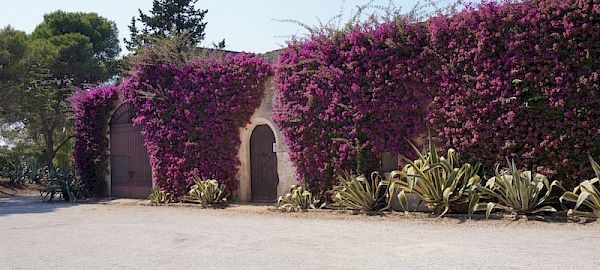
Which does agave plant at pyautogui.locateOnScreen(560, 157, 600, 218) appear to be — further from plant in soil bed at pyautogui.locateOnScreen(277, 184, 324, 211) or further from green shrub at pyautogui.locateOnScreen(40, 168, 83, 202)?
green shrub at pyautogui.locateOnScreen(40, 168, 83, 202)

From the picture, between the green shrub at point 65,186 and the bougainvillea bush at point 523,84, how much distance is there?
11811 millimetres

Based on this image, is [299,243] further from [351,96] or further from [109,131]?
[109,131]

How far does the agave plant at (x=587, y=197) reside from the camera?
27.7 ft

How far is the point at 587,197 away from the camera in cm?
859

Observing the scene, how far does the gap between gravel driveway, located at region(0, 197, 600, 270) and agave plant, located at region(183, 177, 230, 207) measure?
101 inches

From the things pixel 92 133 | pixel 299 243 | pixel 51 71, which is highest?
pixel 51 71

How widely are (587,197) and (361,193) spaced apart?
153 inches

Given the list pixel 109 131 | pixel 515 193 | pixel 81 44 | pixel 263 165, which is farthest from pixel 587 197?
pixel 81 44

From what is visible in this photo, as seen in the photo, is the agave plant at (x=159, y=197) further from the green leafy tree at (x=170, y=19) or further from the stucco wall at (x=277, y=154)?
the green leafy tree at (x=170, y=19)

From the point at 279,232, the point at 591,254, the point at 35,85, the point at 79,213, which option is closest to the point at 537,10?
the point at 591,254

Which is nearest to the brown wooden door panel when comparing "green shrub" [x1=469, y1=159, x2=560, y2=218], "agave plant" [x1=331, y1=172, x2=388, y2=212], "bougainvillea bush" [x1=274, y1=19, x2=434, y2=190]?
"bougainvillea bush" [x1=274, y1=19, x2=434, y2=190]

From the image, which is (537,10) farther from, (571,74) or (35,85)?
(35,85)

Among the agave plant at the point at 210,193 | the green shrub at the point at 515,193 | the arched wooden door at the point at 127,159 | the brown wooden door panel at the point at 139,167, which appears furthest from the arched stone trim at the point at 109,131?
the green shrub at the point at 515,193

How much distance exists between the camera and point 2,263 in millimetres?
6766
